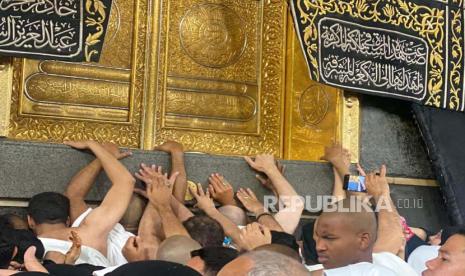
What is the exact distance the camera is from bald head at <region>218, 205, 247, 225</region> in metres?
6.50

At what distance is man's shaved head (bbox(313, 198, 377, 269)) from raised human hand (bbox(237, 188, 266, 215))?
2035mm

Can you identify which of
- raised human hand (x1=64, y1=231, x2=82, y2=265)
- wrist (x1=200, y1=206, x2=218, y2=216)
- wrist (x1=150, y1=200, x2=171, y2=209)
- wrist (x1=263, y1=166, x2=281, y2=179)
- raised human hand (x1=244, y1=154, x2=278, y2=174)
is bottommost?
raised human hand (x1=64, y1=231, x2=82, y2=265)

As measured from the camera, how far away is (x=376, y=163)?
27.0ft

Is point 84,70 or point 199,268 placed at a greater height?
point 84,70

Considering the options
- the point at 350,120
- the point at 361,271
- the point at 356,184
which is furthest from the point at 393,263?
the point at 350,120

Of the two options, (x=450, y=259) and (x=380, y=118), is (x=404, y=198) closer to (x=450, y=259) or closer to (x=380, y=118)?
(x=380, y=118)

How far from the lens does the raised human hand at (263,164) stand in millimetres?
7180

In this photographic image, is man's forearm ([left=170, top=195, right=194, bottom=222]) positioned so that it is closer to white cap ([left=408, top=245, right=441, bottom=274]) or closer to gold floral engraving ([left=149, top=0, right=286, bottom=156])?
white cap ([left=408, top=245, right=441, bottom=274])

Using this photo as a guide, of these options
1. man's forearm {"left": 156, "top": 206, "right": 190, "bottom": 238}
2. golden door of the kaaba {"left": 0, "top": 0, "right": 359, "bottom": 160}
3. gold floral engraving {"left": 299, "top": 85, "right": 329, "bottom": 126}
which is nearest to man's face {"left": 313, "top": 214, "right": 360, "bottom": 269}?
man's forearm {"left": 156, "top": 206, "right": 190, "bottom": 238}

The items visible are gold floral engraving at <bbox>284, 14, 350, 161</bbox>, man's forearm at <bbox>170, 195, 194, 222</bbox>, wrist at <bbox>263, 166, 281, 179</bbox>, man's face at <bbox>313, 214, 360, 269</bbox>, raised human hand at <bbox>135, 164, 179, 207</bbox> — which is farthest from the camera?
gold floral engraving at <bbox>284, 14, 350, 161</bbox>

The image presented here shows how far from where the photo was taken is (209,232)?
515 cm

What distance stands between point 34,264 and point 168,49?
469 cm

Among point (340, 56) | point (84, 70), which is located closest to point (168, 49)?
point (84, 70)

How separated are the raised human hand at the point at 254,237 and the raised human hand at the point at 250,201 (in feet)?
5.42
